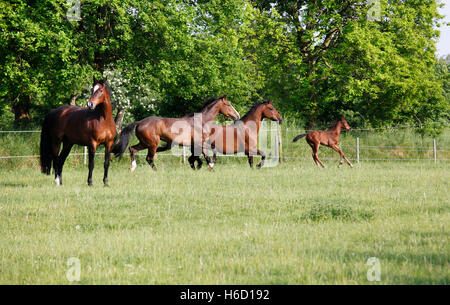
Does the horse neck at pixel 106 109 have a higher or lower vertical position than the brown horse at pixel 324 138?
higher

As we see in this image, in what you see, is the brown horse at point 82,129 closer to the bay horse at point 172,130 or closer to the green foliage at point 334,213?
the bay horse at point 172,130

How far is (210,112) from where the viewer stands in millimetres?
17938

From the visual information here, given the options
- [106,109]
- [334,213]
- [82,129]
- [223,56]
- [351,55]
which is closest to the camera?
[334,213]

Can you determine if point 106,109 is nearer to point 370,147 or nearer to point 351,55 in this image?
point 370,147

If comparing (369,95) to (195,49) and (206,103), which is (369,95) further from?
(206,103)

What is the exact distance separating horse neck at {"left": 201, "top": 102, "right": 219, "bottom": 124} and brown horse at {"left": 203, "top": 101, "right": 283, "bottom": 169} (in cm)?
96

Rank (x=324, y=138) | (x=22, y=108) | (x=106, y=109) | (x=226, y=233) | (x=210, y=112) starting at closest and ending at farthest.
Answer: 1. (x=226, y=233)
2. (x=106, y=109)
3. (x=210, y=112)
4. (x=324, y=138)
5. (x=22, y=108)

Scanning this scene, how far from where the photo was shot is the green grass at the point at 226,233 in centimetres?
522

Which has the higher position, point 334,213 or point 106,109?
point 106,109

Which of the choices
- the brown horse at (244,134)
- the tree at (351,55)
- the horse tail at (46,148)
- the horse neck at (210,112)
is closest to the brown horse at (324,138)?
the brown horse at (244,134)

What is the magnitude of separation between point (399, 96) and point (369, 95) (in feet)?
5.69

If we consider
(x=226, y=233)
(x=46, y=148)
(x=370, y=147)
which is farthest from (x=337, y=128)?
(x=226, y=233)

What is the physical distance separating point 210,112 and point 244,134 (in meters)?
1.71

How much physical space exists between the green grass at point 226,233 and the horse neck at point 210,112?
5.06m
